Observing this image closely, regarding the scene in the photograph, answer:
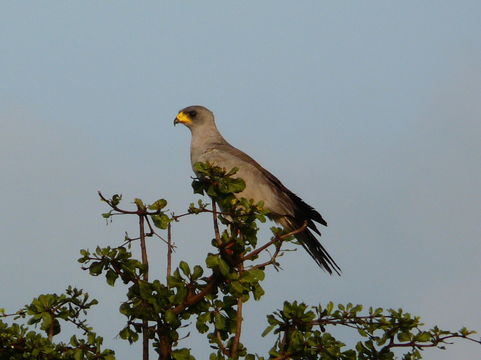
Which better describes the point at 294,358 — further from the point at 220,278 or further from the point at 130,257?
the point at 130,257

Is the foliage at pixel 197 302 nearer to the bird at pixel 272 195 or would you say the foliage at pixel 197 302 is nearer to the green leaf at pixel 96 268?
the green leaf at pixel 96 268

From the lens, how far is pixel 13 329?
5.88 meters

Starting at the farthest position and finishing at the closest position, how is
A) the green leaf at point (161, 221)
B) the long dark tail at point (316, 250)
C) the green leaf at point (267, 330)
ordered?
1. the long dark tail at point (316, 250)
2. the green leaf at point (267, 330)
3. the green leaf at point (161, 221)

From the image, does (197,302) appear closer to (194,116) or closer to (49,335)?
(49,335)

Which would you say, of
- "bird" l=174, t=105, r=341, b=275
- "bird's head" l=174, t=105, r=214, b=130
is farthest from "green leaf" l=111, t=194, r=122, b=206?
"bird's head" l=174, t=105, r=214, b=130

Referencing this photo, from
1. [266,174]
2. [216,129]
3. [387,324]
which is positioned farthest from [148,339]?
[216,129]

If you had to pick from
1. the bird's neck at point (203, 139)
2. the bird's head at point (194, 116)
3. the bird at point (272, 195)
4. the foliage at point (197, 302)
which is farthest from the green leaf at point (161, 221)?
the bird's head at point (194, 116)

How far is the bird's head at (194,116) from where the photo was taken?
421 inches

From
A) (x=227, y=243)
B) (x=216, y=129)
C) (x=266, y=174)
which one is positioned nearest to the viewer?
(x=227, y=243)

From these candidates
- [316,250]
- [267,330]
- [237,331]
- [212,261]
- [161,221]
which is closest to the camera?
[212,261]

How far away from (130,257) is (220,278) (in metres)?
0.70

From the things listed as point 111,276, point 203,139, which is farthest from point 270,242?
point 203,139

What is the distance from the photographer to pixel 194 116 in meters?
10.8

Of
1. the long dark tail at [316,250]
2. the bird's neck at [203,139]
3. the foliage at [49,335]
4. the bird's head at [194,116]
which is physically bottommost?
the foliage at [49,335]
